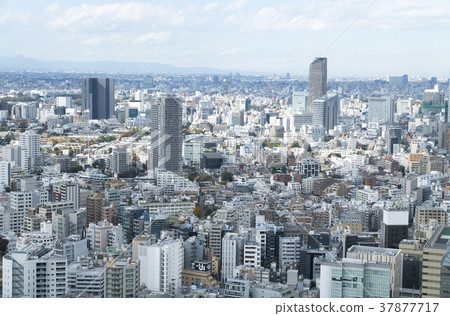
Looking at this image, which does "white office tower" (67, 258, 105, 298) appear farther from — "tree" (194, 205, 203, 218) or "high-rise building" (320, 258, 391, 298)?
"tree" (194, 205, 203, 218)

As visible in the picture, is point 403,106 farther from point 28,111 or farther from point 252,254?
point 28,111

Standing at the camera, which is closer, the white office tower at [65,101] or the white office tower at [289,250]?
the white office tower at [289,250]

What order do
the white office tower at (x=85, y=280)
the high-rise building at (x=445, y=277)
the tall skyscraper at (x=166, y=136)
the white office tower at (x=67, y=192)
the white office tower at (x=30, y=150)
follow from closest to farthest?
the high-rise building at (x=445, y=277), the white office tower at (x=85, y=280), the white office tower at (x=67, y=192), the tall skyscraper at (x=166, y=136), the white office tower at (x=30, y=150)

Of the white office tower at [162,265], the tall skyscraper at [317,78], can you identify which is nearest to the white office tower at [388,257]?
→ the white office tower at [162,265]

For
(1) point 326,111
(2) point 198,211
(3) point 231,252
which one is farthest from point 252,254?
(1) point 326,111

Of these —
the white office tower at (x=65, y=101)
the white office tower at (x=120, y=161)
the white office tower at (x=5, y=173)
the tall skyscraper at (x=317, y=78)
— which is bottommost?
the white office tower at (x=5, y=173)

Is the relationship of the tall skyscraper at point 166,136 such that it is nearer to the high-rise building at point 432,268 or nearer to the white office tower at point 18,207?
the white office tower at point 18,207

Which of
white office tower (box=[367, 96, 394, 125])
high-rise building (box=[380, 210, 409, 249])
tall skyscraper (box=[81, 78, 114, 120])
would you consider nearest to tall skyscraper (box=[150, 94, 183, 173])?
tall skyscraper (box=[81, 78, 114, 120])
